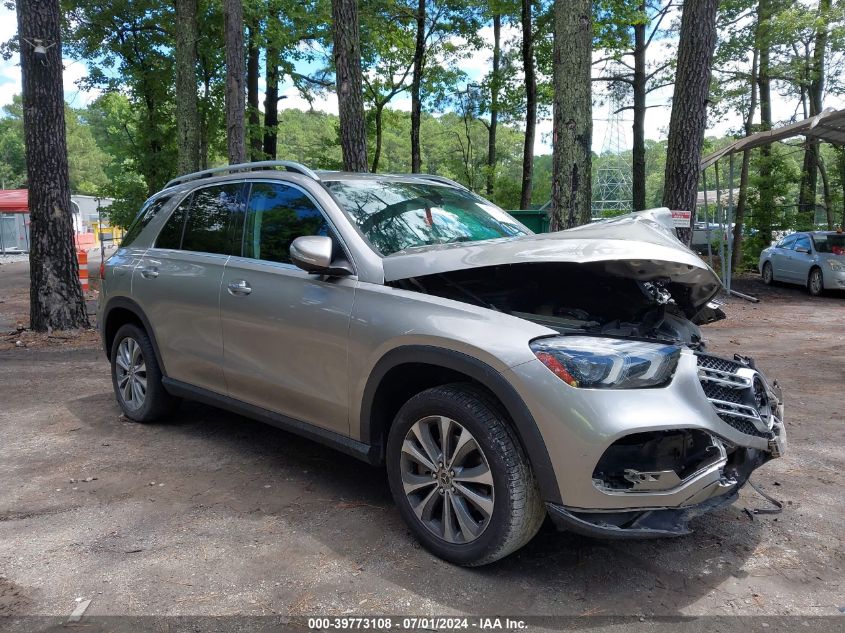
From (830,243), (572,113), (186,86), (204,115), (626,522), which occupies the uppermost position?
Result: (204,115)

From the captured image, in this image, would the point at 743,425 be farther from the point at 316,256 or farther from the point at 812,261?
the point at 812,261

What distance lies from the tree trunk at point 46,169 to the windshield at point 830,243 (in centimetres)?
1529

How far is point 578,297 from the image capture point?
145 inches

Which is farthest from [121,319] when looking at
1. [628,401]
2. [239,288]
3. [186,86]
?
[186,86]

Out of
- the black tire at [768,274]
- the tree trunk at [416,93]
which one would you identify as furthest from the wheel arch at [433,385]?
the tree trunk at [416,93]

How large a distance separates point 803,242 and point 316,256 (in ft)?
51.6

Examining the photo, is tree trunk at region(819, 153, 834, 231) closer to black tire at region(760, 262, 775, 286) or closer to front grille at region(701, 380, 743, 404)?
black tire at region(760, 262, 775, 286)

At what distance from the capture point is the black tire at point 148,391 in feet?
16.2

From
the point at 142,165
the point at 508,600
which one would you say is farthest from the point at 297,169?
the point at 142,165

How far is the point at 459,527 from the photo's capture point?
3002 mm

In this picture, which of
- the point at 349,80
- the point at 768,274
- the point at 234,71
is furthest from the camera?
the point at 768,274

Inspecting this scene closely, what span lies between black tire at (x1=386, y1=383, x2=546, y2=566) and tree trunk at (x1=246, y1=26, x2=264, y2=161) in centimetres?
1860

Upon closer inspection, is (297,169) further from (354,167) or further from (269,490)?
(354,167)

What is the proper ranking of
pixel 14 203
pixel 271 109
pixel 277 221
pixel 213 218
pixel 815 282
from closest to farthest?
pixel 277 221, pixel 213 218, pixel 815 282, pixel 271 109, pixel 14 203
